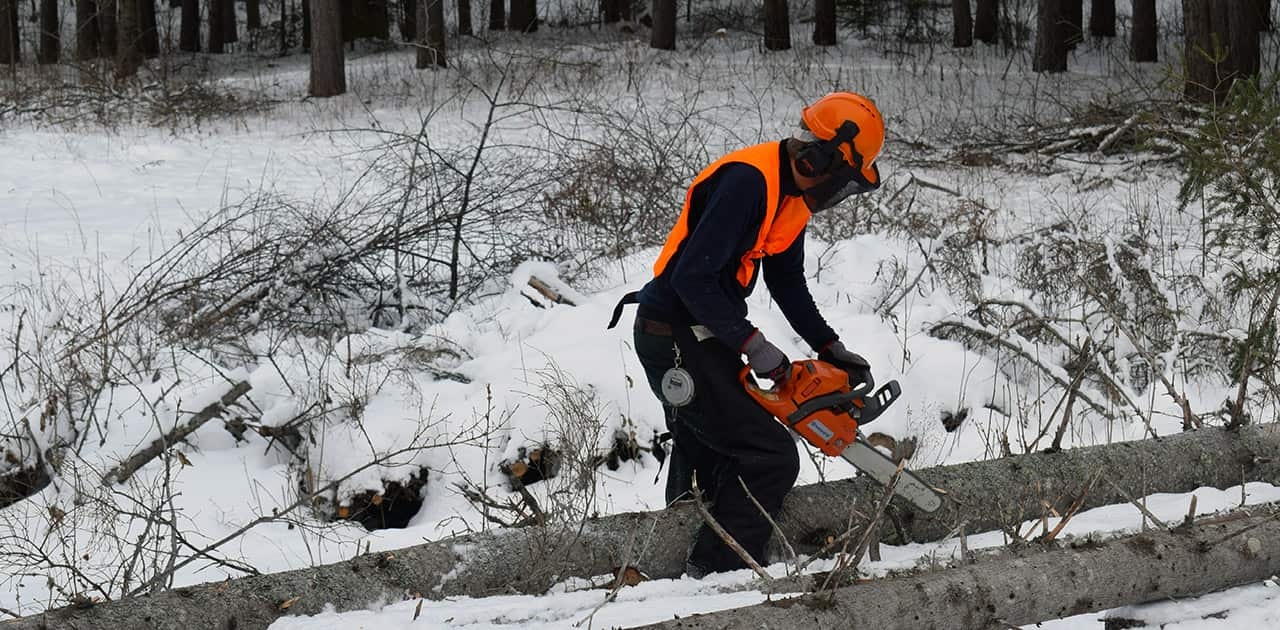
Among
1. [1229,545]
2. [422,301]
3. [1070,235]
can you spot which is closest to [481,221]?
[422,301]

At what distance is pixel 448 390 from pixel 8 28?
1930 cm

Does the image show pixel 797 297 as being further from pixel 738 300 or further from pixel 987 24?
pixel 987 24

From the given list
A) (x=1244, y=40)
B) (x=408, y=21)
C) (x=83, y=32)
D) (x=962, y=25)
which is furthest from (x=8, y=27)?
(x=1244, y=40)

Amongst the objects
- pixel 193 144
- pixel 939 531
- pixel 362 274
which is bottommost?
pixel 939 531

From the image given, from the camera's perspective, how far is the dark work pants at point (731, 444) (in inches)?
143

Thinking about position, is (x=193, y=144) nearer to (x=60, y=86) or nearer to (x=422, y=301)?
(x=60, y=86)

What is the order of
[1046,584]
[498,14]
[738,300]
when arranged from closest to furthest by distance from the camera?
[1046,584] < [738,300] < [498,14]

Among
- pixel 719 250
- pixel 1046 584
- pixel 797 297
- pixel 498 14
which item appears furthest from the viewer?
pixel 498 14

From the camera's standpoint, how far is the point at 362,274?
773 centimetres

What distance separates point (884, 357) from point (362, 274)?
11.7ft

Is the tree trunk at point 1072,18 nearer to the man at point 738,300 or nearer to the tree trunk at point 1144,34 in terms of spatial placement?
the tree trunk at point 1144,34

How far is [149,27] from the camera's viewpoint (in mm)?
24766

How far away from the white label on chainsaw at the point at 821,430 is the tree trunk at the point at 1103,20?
20.2 m

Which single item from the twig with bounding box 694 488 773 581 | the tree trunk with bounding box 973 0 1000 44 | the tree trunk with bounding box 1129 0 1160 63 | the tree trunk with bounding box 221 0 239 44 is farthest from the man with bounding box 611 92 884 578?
the tree trunk with bounding box 221 0 239 44
